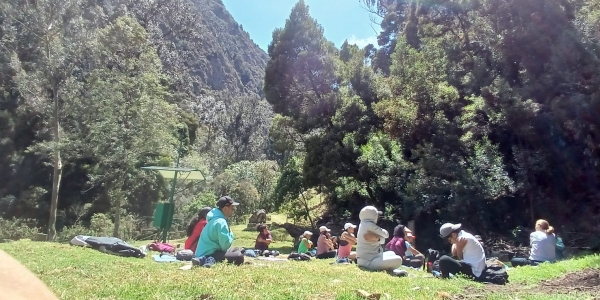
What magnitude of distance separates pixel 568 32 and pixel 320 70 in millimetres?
10948

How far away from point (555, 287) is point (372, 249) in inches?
102

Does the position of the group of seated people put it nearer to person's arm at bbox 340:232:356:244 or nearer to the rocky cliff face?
person's arm at bbox 340:232:356:244

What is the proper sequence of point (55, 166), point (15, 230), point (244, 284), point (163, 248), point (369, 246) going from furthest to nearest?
1. point (15, 230)
2. point (55, 166)
3. point (163, 248)
4. point (369, 246)
5. point (244, 284)

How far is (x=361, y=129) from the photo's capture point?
2252 centimetres

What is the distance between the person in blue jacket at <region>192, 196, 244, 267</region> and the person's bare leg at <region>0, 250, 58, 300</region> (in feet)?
20.4

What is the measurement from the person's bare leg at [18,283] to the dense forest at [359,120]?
16527mm

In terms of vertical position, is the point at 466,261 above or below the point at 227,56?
below

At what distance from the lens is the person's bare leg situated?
3.14 feet

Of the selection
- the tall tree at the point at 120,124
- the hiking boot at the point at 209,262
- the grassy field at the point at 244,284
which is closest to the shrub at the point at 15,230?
the tall tree at the point at 120,124

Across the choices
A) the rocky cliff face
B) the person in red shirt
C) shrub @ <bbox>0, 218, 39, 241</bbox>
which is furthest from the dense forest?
the rocky cliff face

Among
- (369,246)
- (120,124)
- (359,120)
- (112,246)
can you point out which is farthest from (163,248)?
(120,124)

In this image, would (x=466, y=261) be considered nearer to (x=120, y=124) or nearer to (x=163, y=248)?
(x=163, y=248)

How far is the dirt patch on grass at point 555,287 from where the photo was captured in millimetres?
5836

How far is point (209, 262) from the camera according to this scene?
7.11 meters
